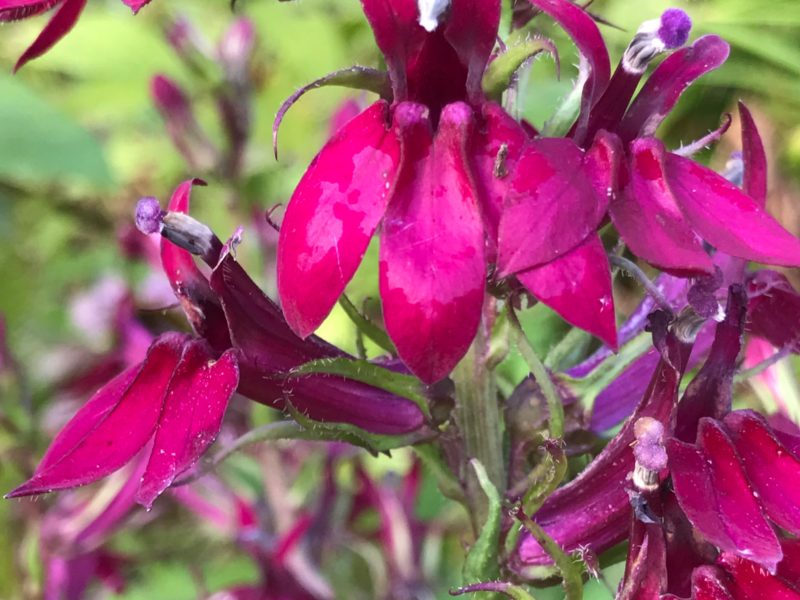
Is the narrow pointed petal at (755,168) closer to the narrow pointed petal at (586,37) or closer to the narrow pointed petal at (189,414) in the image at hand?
the narrow pointed petal at (586,37)

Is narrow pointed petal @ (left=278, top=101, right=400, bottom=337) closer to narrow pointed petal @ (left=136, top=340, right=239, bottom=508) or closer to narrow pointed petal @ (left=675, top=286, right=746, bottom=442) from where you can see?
narrow pointed petal @ (left=136, top=340, right=239, bottom=508)

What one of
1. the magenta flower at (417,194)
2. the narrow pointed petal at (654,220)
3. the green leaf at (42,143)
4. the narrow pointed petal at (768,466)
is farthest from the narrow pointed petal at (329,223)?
the green leaf at (42,143)

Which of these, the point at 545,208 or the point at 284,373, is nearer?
the point at 545,208

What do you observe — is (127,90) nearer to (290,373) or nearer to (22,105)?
(22,105)

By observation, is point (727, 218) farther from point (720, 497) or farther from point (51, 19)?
point (51, 19)

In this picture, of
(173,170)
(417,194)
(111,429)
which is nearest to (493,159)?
(417,194)

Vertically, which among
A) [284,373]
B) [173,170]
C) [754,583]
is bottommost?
[173,170]

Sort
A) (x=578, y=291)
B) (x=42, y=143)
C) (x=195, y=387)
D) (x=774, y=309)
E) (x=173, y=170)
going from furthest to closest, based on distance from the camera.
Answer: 1. (x=173, y=170)
2. (x=42, y=143)
3. (x=774, y=309)
4. (x=195, y=387)
5. (x=578, y=291)
